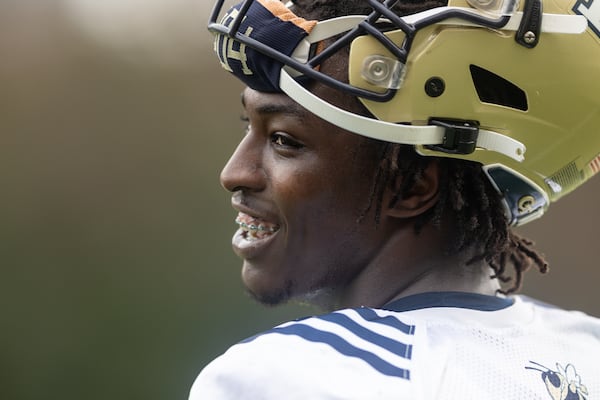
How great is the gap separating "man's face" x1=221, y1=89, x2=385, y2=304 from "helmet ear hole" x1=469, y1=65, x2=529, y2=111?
0.29 m

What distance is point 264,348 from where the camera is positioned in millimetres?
1698

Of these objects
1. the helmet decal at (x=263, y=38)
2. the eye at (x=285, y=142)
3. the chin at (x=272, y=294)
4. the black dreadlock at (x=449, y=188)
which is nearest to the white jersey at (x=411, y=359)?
the black dreadlock at (x=449, y=188)

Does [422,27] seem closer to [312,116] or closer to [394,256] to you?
[312,116]

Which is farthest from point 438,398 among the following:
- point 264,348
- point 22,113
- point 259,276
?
point 22,113

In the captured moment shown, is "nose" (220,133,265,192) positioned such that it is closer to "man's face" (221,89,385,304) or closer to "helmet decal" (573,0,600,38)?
"man's face" (221,89,385,304)

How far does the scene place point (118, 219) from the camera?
6.95 metres

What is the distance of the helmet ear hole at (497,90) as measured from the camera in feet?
6.42

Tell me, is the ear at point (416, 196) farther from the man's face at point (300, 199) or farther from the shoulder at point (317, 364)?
the shoulder at point (317, 364)

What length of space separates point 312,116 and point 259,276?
18.1 inches

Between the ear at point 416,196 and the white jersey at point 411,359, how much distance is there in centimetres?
22

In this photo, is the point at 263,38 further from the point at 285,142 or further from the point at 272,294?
the point at 272,294

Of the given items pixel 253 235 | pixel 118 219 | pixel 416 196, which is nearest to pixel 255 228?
pixel 253 235

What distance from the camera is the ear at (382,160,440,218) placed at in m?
2.06

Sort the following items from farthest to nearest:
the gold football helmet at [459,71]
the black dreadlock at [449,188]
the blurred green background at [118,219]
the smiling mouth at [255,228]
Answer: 1. the blurred green background at [118,219]
2. the smiling mouth at [255,228]
3. the black dreadlock at [449,188]
4. the gold football helmet at [459,71]
